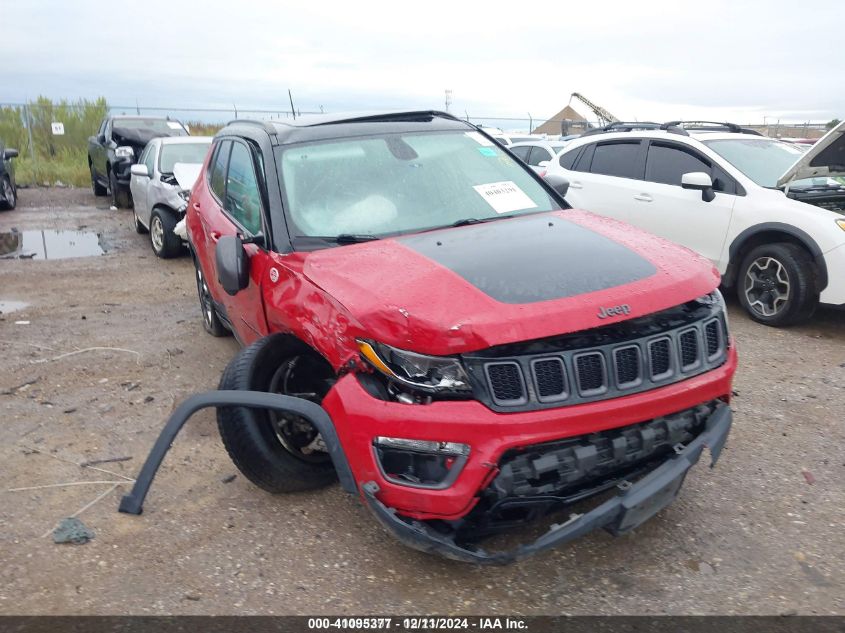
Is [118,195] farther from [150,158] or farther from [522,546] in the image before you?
[522,546]

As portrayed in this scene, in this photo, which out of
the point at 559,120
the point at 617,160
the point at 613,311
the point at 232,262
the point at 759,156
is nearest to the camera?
the point at 613,311

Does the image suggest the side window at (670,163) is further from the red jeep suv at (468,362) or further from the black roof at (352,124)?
the red jeep suv at (468,362)

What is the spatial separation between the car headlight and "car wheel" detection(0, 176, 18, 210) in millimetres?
14144

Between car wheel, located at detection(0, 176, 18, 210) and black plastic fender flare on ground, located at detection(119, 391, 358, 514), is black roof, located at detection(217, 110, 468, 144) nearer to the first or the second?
black plastic fender flare on ground, located at detection(119, 391, 358, 514)

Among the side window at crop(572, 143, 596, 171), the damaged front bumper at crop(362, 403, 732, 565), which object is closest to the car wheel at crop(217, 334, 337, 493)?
the damaged front bumper at crop(362, 403, 732, 565)

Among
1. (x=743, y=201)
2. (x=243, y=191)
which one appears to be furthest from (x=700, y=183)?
(x=243, y=191)

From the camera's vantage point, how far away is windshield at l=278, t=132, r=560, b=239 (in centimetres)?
366

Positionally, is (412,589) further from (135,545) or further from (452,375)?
(135,545)

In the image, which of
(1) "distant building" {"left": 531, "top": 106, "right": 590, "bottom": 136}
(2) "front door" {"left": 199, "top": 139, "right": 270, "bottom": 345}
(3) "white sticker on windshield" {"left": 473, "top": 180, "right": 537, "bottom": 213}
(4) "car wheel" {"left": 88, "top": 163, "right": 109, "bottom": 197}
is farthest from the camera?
(1) "distant building" {"left": 531, "top": 106, "right": 590, "bottom": 136}

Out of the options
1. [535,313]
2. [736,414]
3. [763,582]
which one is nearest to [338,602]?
[535,313]

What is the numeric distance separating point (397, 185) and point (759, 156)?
4750 mm

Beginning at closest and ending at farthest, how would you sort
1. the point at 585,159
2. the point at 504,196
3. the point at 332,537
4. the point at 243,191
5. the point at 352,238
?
the point at 332,537
the point at 352,238
the point at 504,196
the point at 243,191
the point at 585,159

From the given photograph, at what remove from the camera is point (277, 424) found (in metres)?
3.35

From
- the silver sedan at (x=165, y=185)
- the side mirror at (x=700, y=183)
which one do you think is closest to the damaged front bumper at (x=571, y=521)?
the side mirror at (x=700, y=183)
